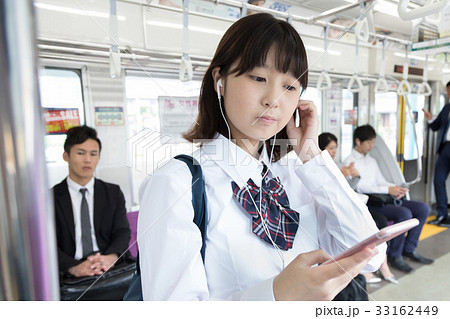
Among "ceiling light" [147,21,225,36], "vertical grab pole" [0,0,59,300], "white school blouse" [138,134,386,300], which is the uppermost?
"ceiling light" [147,21,225,36]

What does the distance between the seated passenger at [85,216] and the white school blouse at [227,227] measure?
889 millimetres

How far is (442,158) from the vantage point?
6.20 feet

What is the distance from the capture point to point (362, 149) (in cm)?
202

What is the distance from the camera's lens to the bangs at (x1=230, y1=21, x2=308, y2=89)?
46 cm

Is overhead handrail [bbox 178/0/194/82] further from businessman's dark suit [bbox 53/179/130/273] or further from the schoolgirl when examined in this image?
businessman's dark suit [bbox 53/179/130/273]

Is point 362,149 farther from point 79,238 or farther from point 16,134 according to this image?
point 16,134

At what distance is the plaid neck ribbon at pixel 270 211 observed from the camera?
482 millimetres

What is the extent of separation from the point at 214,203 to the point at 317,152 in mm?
218

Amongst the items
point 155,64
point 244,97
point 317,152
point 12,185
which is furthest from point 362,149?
point 12,185

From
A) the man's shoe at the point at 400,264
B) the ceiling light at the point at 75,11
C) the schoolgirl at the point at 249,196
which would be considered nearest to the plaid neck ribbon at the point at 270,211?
the schoolgirl at the point at 249,196

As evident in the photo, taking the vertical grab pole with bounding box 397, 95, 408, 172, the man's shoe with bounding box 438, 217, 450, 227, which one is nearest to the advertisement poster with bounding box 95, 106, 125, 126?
the vertical grab pole with bounding box 397, 95, 408, 172

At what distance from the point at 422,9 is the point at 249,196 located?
1.39 ft

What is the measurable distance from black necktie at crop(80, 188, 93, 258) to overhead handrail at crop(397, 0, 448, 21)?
131 centimetres

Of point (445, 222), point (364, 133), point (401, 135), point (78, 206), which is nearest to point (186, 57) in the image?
point (78, 206)
